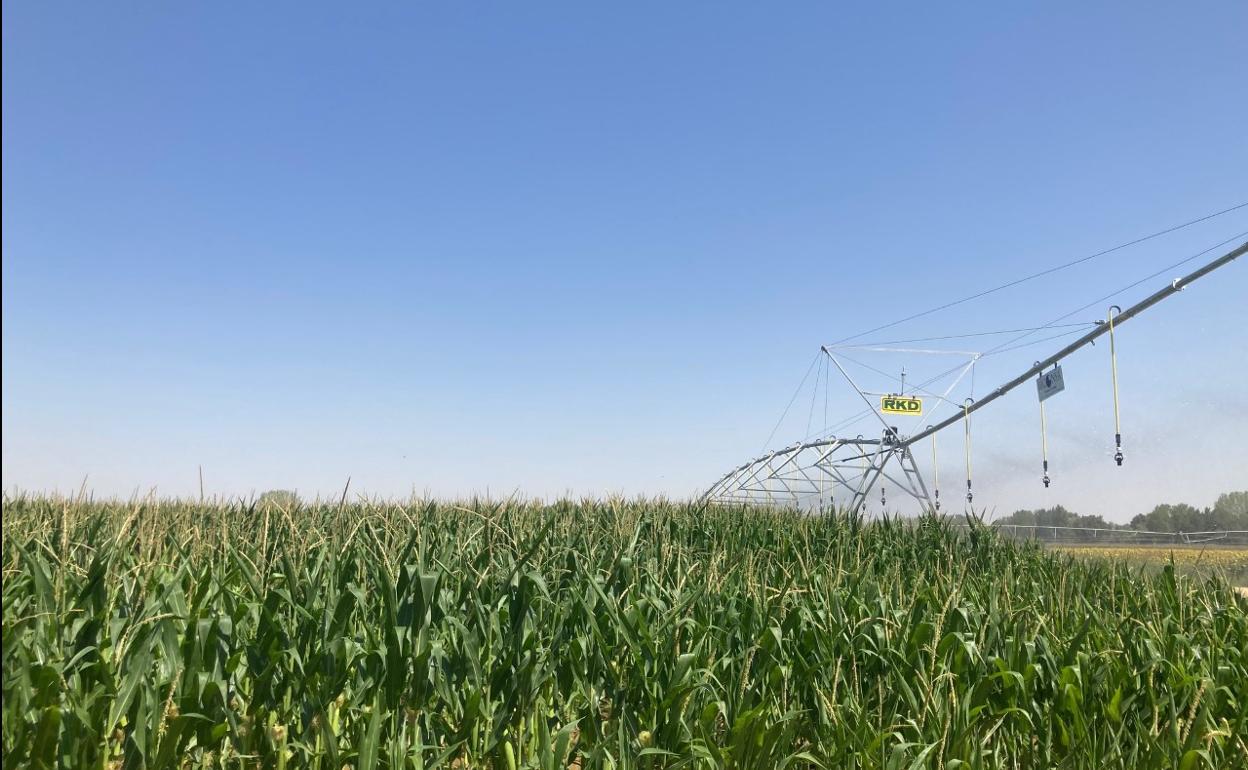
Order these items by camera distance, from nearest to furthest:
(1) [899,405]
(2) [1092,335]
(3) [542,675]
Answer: (3) [542,675]
(2) [1092,335]
(1) [899,405]

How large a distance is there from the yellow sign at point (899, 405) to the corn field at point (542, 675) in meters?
45.0

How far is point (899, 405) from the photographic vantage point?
51.7 metres

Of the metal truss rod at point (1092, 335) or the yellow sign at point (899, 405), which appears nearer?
the metal truss rod at point (1092, 335)

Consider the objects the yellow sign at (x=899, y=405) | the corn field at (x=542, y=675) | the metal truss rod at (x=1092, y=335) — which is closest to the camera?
the corn field at (x=542, y=675)

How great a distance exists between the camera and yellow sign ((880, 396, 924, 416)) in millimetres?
51344

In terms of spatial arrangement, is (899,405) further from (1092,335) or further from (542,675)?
(542,675)

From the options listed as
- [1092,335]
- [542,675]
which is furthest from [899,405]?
[542,675]

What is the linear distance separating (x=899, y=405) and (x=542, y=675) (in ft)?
163

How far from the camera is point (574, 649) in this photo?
5844 millimetres

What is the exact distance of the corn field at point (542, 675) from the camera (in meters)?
4.81

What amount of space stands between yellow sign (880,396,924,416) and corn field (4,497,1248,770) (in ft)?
148

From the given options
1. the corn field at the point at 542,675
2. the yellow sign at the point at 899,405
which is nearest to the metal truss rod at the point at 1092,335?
the yellow sign at the point at 899,405

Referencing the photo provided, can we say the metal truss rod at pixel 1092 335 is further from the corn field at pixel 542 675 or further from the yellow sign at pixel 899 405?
the corn field at pixel 542 675

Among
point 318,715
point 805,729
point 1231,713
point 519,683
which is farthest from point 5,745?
point 1231,713
